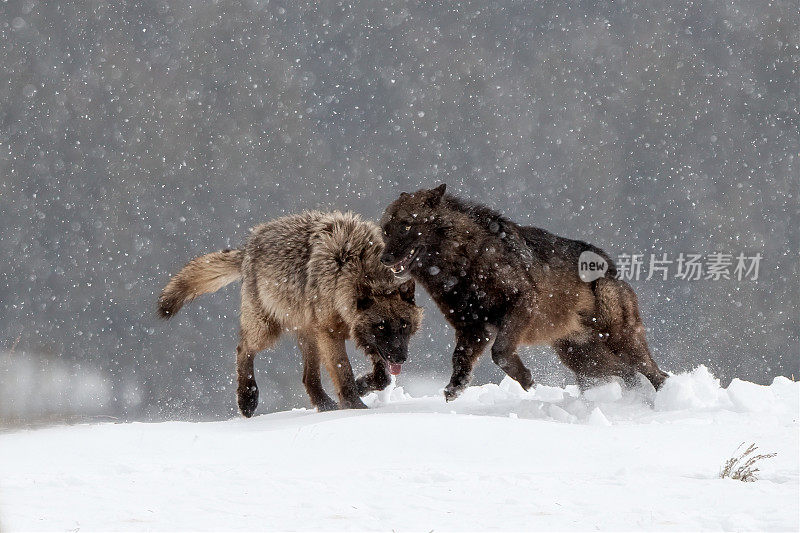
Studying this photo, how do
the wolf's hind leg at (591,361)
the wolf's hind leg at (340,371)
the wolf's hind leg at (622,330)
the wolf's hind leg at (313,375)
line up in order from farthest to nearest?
the wolf's hind leg at (313,375) → the wolf's hind leg at (591,361) → the wolf's hind leg at (622,330) → the wolf's hind leg at (340,371)

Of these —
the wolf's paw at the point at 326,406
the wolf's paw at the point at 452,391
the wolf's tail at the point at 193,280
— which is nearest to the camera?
the wolf's paw at the point at 452,391

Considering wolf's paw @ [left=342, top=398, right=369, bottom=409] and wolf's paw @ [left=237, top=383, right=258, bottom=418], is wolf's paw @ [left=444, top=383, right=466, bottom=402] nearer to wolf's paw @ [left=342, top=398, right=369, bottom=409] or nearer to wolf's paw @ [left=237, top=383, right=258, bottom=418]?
wolf's paw @ [left=342, top=398, right=369, bottom=409]

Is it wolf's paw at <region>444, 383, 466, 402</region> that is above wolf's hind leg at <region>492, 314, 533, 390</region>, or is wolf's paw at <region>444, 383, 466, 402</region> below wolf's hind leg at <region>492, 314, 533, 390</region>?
below

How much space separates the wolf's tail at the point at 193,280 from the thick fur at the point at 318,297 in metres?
0.01

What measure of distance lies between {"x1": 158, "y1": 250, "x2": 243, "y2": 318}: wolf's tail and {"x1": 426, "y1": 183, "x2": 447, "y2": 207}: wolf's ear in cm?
304

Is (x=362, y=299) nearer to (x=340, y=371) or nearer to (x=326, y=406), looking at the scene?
(x=340, y=371)

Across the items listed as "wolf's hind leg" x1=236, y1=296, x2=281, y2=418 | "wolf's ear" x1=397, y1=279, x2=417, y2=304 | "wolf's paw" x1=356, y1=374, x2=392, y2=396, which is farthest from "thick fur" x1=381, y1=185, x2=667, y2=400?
"wolf's hind leg" x1=236, y1=296, x2=281, y2=418

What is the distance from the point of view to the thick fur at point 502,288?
24.7 ft

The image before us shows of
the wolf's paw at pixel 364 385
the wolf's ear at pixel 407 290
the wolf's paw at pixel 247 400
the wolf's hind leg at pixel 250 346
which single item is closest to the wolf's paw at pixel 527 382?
the wolf's ear at pixel 407 290

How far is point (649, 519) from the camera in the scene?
136 inches

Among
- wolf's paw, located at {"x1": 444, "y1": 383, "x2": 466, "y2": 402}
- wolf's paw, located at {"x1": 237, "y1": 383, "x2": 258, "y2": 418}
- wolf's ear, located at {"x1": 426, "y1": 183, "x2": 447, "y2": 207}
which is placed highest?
wolf's ear, located at {"x1": 426, "y1": 183, "x2": 447, "y2": 207}

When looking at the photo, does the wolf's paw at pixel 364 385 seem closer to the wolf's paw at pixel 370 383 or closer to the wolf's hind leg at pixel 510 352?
the wolf's paw at pixel 370 383

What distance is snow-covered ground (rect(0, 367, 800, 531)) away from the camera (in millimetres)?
3393

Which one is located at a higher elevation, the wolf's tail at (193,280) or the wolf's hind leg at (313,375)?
the wolf's tail at (193,280)
